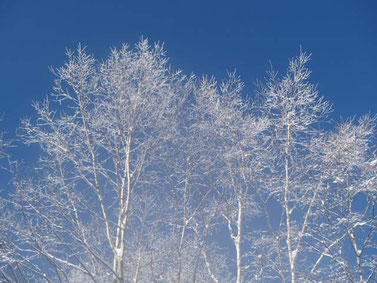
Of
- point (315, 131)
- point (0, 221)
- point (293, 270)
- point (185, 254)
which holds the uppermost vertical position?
point (315, 131)

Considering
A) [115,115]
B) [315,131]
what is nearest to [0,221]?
[115,115]

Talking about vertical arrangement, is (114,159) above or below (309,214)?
above

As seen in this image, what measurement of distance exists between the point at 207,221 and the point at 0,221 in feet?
12.6

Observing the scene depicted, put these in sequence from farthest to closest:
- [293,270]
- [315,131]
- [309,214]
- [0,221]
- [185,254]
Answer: [185,254] → [315,131] → [309,214] → [293,270] → [0,221]

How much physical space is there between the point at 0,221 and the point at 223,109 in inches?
188

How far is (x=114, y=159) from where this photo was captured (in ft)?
22.4

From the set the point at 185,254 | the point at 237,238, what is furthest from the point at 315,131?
the point at 185,254

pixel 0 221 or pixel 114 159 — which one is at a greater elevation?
pixel 114 159

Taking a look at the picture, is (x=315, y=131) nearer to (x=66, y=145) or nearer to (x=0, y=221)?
(x=66, y=145)

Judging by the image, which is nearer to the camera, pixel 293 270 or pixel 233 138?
pixel 293 270

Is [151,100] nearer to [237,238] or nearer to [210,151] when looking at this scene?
[210,151]

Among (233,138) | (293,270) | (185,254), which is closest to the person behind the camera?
(293,270)

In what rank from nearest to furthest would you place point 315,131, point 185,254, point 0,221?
point 0,221 < point 315,131 < point 185,254

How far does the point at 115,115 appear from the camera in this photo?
688 cm
